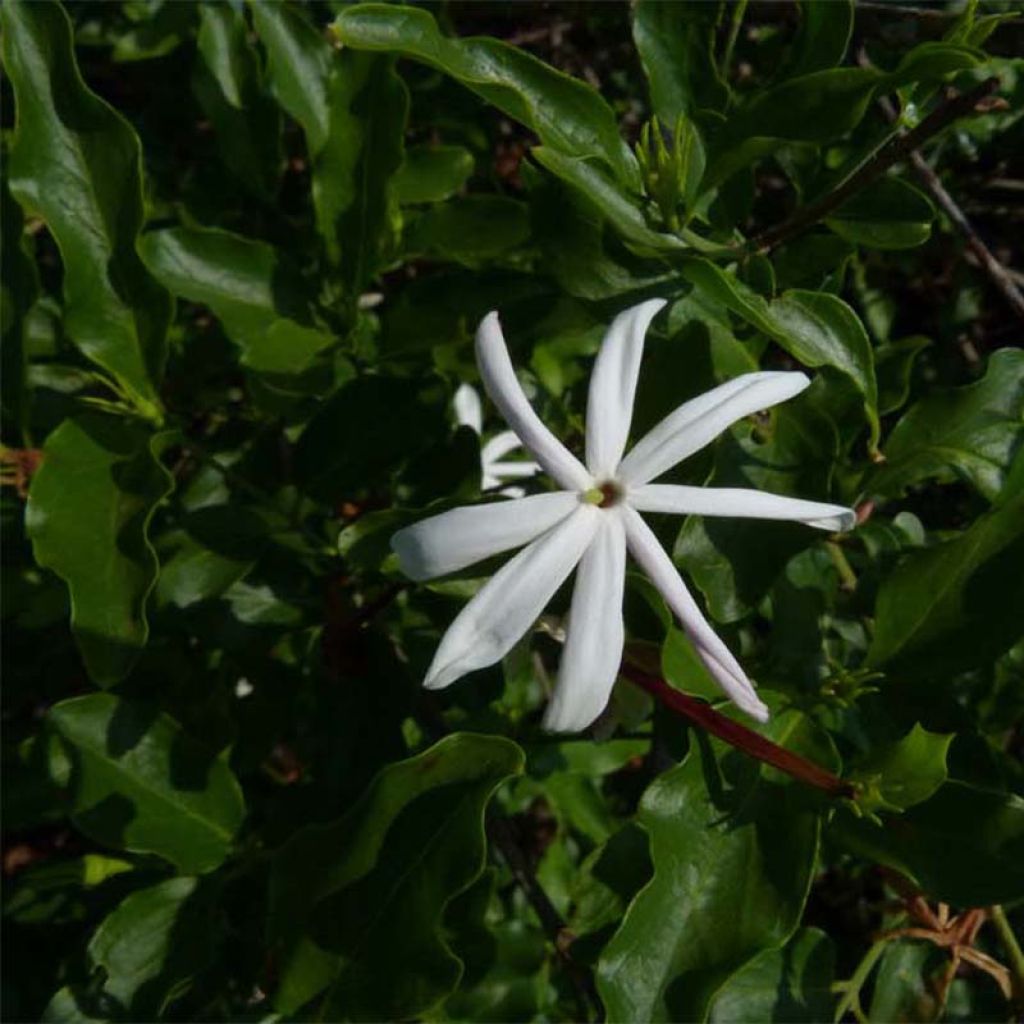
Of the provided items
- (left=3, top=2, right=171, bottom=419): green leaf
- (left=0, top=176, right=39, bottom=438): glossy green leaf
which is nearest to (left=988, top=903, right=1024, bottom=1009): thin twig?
(left=3, top=2, right=171, bottom=419): green leaf

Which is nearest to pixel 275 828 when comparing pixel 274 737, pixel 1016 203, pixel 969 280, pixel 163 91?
pixel 274 737

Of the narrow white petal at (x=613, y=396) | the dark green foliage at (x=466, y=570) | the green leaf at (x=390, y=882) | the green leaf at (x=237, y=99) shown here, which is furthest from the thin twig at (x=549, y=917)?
the green leaf at (x=237, y=99)

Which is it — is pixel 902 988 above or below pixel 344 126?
below

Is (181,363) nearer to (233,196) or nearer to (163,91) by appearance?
(233,196)

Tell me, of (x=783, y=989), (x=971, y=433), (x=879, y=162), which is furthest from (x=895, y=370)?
(x=783, y=989)

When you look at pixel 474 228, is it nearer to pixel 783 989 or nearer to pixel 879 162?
pixel 879 162

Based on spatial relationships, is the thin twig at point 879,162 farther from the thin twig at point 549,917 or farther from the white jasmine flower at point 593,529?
the thin twig at point 549,917

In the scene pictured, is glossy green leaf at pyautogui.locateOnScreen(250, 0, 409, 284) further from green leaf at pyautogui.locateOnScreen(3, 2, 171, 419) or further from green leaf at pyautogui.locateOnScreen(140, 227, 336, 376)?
green leaf at pyautogui.locateOnScreen(3, 2, 171, 419)
